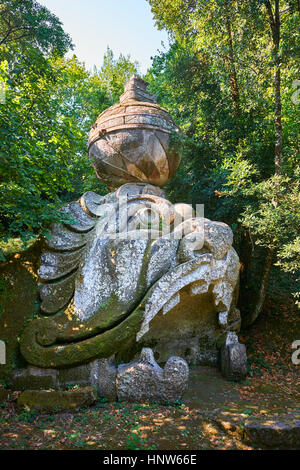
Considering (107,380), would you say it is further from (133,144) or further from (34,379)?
(133,144)

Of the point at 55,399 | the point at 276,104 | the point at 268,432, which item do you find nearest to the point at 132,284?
the point at 55,399

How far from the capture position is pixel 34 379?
13.0ft

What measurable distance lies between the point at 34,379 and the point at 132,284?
5.55 feet

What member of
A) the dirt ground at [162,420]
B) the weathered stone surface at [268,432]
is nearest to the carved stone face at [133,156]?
the dirt ground at [162,420]

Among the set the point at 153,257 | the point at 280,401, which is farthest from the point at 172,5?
the point at 280,401

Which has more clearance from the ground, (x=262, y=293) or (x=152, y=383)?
(x=262, y=293)

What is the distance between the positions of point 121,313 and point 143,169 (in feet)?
9.74

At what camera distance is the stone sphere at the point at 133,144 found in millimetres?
5871

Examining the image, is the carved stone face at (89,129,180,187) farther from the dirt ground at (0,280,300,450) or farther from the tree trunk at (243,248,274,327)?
the dirt ground at (0,280,300,450)

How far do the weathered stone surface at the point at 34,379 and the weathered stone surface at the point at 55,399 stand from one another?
0.31 metres

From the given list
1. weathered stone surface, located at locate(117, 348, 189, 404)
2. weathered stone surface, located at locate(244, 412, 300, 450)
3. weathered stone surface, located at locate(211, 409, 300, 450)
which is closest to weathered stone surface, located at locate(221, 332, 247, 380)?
weathered stone surface, located at locate(117, 348, 189, 404)

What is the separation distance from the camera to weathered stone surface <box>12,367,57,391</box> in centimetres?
394

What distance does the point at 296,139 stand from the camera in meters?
6.94

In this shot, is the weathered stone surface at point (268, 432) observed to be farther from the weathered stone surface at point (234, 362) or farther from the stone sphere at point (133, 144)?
the stone sphere at point (133, 144)
